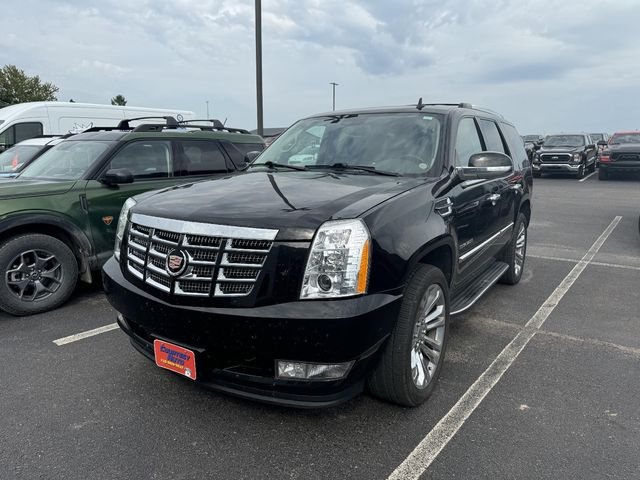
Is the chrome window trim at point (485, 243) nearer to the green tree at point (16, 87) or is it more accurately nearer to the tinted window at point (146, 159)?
the tinted window at point (146, 159)

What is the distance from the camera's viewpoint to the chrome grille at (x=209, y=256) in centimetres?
228

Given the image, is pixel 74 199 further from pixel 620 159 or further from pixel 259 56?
pixel 620 159

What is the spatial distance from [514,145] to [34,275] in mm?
5247

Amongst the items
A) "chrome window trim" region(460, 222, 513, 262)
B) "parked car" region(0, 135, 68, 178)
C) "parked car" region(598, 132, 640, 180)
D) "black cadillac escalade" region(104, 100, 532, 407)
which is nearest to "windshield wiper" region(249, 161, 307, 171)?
"black cadillac escalade" region(104, 100, 532, 407)

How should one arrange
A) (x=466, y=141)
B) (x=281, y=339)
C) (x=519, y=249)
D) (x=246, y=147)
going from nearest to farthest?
1. (x=281, y=339)
2. (x=466, y=141)
3. (x=519, y=249)
4. (x=246, y=147)

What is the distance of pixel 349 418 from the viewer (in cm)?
274

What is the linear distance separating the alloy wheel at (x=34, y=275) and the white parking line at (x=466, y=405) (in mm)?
3909

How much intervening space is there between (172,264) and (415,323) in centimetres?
136

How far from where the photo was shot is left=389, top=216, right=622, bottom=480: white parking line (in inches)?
92.0

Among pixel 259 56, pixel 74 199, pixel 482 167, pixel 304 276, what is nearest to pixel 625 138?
pixel 259 56

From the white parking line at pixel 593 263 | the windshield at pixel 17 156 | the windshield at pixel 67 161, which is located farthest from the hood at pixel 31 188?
the white parking line at pixel 593 263

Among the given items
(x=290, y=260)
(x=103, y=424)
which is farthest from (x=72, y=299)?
(x=290, y=260)

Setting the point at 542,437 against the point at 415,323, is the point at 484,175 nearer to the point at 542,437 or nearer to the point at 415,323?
the point at 415,323

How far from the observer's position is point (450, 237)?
3.04 m
